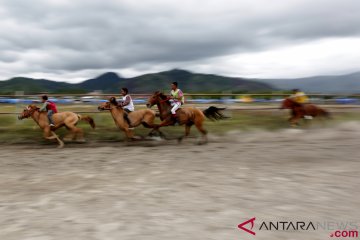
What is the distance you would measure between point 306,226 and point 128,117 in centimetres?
844

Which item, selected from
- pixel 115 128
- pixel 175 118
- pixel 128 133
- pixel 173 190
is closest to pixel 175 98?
pixel 175 118

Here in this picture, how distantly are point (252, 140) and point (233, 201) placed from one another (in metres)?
7.18

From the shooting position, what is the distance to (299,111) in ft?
49.9

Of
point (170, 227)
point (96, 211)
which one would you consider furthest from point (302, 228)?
point (96, 211)

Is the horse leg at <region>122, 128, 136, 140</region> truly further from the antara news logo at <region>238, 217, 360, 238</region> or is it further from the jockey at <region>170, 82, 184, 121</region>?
the antara news logo at <region>238, 217, 360, 238</region>

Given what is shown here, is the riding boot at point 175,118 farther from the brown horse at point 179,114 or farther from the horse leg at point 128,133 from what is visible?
the horse leg at point 128,133

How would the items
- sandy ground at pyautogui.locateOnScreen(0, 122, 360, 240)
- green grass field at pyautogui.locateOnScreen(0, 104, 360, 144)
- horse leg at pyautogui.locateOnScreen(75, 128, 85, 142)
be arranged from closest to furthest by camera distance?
sandy ground at pyautogui.locateOnScreen(0, 122, 360, 240)
horse leg at pyautogui.locateOnScreen(75, 128, 85, 142)
green grass field at pyautogui.locateOnScreen(0, 104, 360, 144)

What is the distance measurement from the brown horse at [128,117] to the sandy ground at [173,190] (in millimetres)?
1298

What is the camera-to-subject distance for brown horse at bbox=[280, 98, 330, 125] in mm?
15195

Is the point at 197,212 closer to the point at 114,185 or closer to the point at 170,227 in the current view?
the point at 170,227

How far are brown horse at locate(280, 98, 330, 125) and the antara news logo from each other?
1099cm

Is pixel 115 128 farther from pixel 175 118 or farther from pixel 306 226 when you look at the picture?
pixel 306 226

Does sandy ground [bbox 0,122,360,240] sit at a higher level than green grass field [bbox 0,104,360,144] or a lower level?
lower

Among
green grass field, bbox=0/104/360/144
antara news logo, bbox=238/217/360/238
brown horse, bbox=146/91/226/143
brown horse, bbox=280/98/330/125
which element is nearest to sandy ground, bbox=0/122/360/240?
antara news logo, bbox=238/217/360/238
